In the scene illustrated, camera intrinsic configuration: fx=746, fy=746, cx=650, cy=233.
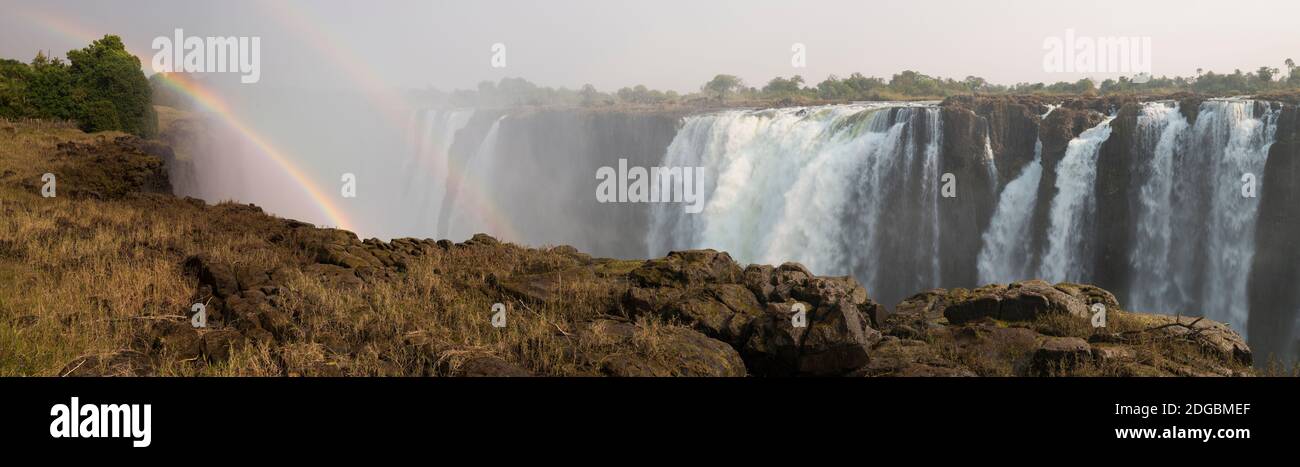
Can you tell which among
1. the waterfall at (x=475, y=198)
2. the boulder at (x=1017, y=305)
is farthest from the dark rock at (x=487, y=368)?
the waterfall at (x=475, y=198)

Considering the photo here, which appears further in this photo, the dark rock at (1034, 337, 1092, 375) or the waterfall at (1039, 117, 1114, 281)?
the waterfall at (1039, 117, 1114, 281)

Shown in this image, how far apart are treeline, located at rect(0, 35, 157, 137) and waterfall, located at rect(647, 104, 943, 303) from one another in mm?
25623

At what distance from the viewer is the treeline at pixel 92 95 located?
103ft

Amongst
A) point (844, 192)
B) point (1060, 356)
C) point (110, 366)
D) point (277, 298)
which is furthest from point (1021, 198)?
point (110, 366)

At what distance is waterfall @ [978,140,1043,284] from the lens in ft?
86.7

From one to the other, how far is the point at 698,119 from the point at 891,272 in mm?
11729

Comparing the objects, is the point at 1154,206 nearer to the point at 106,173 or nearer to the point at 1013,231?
the point at 1013,231

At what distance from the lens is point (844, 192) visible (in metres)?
28.7

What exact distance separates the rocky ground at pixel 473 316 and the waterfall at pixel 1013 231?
13.5 m

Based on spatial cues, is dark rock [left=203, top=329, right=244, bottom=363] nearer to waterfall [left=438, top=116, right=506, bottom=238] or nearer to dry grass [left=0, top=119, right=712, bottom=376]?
dry grass [left=0, top=119, right=712, bottom=376]

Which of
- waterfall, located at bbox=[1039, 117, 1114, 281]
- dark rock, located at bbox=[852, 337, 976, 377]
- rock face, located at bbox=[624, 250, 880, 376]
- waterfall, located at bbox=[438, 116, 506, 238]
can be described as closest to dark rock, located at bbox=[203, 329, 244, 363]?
rock face, located at bbox=[624, 250, 880, 376]

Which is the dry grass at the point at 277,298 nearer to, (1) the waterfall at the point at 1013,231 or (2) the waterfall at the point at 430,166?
(1) the waterfall at the point at 1013,231
